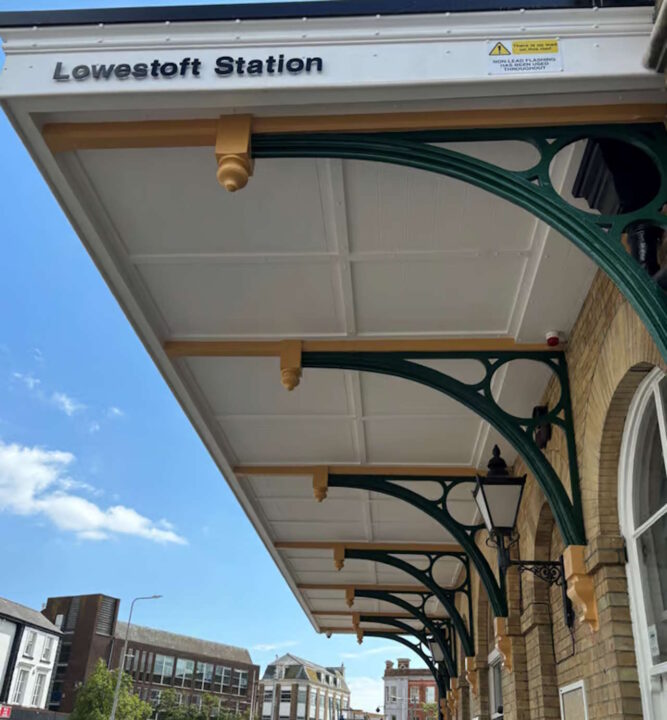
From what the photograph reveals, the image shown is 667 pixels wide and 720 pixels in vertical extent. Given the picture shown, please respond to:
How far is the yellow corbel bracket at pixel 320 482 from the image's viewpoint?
28.5 feet

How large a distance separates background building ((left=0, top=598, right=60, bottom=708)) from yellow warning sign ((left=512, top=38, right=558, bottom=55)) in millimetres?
44592

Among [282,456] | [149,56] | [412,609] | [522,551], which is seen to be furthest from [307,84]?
[412,609]

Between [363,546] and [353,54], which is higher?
[363,546]

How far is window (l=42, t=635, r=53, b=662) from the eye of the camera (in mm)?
46938

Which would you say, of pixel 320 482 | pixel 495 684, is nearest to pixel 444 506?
pixel 320 482

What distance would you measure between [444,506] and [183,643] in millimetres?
73447

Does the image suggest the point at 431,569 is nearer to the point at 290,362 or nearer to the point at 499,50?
the point at 290,362

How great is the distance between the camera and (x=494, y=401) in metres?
6.04

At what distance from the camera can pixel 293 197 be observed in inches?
181

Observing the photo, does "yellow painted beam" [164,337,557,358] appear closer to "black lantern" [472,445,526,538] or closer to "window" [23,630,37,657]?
"black lantern" [472,445,526,538]

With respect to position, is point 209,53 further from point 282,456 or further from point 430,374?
point 282,456

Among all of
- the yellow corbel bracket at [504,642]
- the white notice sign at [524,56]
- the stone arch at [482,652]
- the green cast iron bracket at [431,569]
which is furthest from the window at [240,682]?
the white notice sign at [524,56]

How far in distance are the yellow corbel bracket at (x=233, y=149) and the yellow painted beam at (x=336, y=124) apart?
65mm

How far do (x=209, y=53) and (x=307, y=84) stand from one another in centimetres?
52
